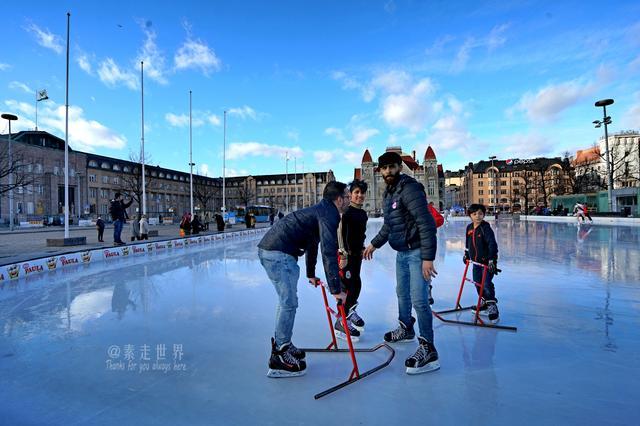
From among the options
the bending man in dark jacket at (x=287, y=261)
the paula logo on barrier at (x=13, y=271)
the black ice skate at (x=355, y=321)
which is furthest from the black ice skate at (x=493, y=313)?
the paula logo on barrier at (x=13, y=271)

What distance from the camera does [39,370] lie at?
3049 millimetres

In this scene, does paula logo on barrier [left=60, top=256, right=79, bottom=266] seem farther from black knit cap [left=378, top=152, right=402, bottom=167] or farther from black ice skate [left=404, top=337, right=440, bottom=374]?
black ice skate [left=404, top=337, right=440, bottom=374]

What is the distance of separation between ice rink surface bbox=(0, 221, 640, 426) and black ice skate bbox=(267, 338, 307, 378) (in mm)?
88

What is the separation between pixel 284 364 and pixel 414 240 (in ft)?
5.20

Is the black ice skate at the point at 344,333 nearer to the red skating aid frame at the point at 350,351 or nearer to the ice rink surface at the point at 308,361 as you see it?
the ice rink surface at the point at 308,361

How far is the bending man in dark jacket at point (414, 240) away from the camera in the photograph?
2875mm

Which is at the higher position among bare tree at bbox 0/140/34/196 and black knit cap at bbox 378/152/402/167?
bare tree at bbox 0/140/34/196

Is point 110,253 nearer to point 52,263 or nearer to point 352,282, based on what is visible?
point 52,263

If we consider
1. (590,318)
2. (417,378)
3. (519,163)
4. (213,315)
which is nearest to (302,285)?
(213,315)

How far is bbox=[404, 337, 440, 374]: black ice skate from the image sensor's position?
2.86 meters

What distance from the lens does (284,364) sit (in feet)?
9.46

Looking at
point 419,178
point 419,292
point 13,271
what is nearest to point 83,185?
point 13,271

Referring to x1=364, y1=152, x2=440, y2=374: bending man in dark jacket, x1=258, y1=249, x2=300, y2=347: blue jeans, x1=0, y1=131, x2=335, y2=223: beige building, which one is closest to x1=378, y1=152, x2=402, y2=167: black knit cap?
x1=364, y1=152, x2=440, y2=374: bending man in dark jacket

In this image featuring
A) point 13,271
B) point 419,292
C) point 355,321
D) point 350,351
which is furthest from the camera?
point 13,271
